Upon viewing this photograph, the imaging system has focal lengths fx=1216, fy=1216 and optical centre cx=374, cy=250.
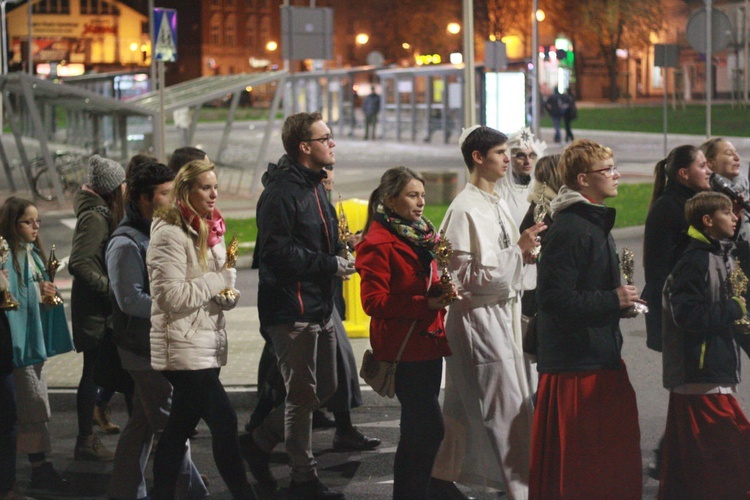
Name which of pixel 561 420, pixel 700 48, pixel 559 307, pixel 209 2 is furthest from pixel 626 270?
pixel 209 2

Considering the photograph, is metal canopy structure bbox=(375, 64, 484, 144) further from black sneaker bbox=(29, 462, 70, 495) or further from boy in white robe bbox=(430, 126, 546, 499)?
boy in white robe bbox=(430, 126, 546, 499)

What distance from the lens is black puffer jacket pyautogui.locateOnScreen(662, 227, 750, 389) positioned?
5.40 m

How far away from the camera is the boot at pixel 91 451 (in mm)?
6801

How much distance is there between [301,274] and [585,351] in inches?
57.5

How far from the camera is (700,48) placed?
1708cm

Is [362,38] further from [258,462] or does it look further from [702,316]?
[702,316]

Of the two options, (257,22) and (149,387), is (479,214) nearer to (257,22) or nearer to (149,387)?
(149,387)

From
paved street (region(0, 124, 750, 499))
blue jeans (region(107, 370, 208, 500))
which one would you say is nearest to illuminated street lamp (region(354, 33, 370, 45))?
paved street (region(0, 124, 750, 499))

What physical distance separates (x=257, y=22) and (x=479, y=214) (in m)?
139

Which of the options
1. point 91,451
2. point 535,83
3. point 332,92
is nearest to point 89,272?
point 91,451

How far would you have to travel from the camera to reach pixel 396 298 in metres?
5.32

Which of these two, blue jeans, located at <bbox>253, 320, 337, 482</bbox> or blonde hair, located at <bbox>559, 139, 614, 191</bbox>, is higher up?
blonde hair, located at <bbox>559, 139, 614, 191</bbox>

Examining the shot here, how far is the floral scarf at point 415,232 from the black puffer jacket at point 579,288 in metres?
0.57

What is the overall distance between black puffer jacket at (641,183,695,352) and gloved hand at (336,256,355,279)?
4.93 ft
